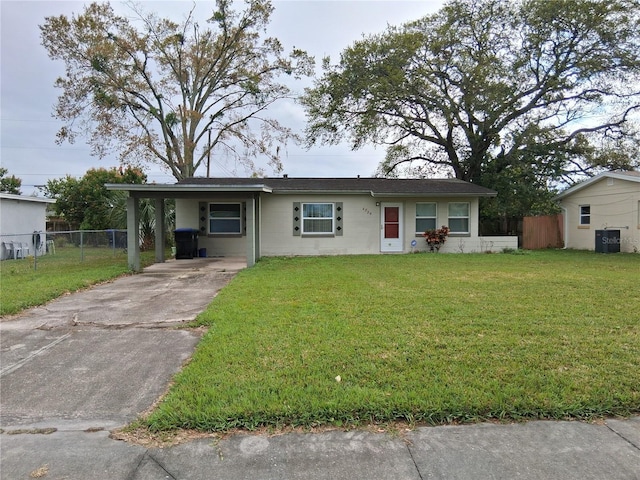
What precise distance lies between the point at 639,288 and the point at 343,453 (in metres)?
7.82

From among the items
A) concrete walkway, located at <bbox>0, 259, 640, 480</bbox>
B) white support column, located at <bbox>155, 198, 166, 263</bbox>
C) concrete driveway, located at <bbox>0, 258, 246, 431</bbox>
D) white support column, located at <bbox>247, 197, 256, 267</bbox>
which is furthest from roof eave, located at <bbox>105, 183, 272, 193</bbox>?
concrete walkway, located at <bbox>0, 259, 640, 480</bbox>

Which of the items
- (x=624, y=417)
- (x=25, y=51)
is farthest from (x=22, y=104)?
(x=624, y=417)

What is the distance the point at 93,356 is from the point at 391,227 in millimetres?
12129

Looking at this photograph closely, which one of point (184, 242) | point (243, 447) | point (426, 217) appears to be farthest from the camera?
point (426, 217)

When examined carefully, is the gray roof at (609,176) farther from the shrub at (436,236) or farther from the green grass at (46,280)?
the green grass at (46,280)

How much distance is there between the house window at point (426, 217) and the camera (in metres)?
15.1

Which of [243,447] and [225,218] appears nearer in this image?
[243,447]

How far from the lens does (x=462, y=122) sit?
20406mm

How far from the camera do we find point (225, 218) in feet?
48.4

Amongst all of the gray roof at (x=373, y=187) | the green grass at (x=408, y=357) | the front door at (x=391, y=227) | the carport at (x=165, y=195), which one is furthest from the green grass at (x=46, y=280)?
the front door at (x=391, y=227)

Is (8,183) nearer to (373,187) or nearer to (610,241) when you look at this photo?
(373,187)

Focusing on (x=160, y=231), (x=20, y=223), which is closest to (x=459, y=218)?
(x=160, y=231)

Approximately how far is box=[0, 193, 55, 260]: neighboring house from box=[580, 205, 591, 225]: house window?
23.0 metres

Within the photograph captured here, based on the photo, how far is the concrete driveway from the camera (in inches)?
123
